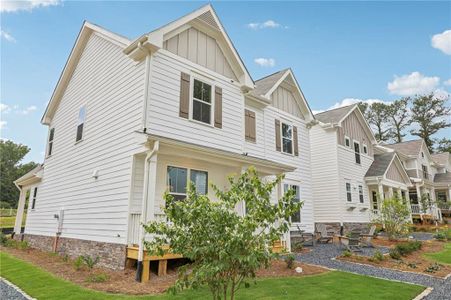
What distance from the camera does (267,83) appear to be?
15.5 meters

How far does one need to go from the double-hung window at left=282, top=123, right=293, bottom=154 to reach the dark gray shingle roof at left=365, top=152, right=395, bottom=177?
9481mm

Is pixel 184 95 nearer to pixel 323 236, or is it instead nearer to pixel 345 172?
pixel 323 236

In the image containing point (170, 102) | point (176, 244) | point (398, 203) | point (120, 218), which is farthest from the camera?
point (398, 203)

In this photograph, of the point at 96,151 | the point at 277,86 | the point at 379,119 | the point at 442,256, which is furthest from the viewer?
the point at 379,119

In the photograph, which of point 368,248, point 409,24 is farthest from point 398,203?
point 409,24

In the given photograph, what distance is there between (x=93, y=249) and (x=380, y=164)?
827 inches

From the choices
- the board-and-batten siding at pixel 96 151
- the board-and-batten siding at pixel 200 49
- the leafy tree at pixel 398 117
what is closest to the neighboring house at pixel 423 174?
the leafy tree at pixel 398 117

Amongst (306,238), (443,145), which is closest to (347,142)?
(306,238)

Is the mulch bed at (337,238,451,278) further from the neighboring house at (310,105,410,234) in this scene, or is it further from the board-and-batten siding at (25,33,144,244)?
the board-and-batten siding at (25,33,144,244)

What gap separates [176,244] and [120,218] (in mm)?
5549

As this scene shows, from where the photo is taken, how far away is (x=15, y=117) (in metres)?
18.4

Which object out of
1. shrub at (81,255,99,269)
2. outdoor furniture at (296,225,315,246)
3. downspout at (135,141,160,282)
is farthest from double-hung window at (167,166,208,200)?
outdoor furniture at (296,225,315,246)

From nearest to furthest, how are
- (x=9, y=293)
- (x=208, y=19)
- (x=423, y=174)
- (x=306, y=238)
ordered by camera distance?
1. (x=9, y=293)
2. (x=208, y=19)
3. (x=306, y=238)
4. (x=423, y=174)

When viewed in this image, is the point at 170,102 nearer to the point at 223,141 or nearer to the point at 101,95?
the point at 223,141
